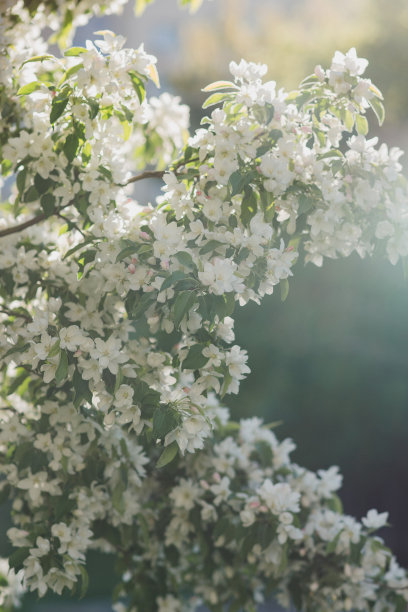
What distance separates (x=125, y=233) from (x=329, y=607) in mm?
1732

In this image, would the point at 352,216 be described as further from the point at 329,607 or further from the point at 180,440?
the point at 329,607

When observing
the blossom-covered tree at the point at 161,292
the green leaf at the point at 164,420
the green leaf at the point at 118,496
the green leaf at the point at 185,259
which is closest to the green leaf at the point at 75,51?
the blossom-covered tree at the point at 161,292

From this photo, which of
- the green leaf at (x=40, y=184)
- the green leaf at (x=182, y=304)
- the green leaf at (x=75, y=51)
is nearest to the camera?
the green leaf at (x=182, y=304)

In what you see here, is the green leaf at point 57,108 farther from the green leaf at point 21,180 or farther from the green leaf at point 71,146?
the green leaf at point 21,180

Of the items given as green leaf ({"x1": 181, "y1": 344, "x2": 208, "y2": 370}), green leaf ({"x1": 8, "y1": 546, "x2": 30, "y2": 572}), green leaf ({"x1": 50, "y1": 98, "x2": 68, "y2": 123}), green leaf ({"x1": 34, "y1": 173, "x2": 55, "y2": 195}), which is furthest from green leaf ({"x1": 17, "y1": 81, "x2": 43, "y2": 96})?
green leaf ({"x1": 8, "y1": 546, "x2": 30, "y2": 572})

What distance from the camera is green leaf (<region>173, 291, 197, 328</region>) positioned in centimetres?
170

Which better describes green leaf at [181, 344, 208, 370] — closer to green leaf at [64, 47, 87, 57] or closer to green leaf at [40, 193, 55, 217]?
green leaf at [40, 193, 55, 217]

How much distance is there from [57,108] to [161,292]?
0.65 m

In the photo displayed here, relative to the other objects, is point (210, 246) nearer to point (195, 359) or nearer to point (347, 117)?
point (195, 359)

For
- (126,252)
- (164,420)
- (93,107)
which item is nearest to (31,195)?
(93,107)

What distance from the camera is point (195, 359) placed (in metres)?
1.85

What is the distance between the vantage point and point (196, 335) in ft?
6.39

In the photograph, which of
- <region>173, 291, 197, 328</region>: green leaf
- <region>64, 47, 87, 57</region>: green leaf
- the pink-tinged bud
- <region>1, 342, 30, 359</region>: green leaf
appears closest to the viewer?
<region>173, 291, 197, 328</region>: green leaf

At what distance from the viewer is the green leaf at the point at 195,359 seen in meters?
1.84
